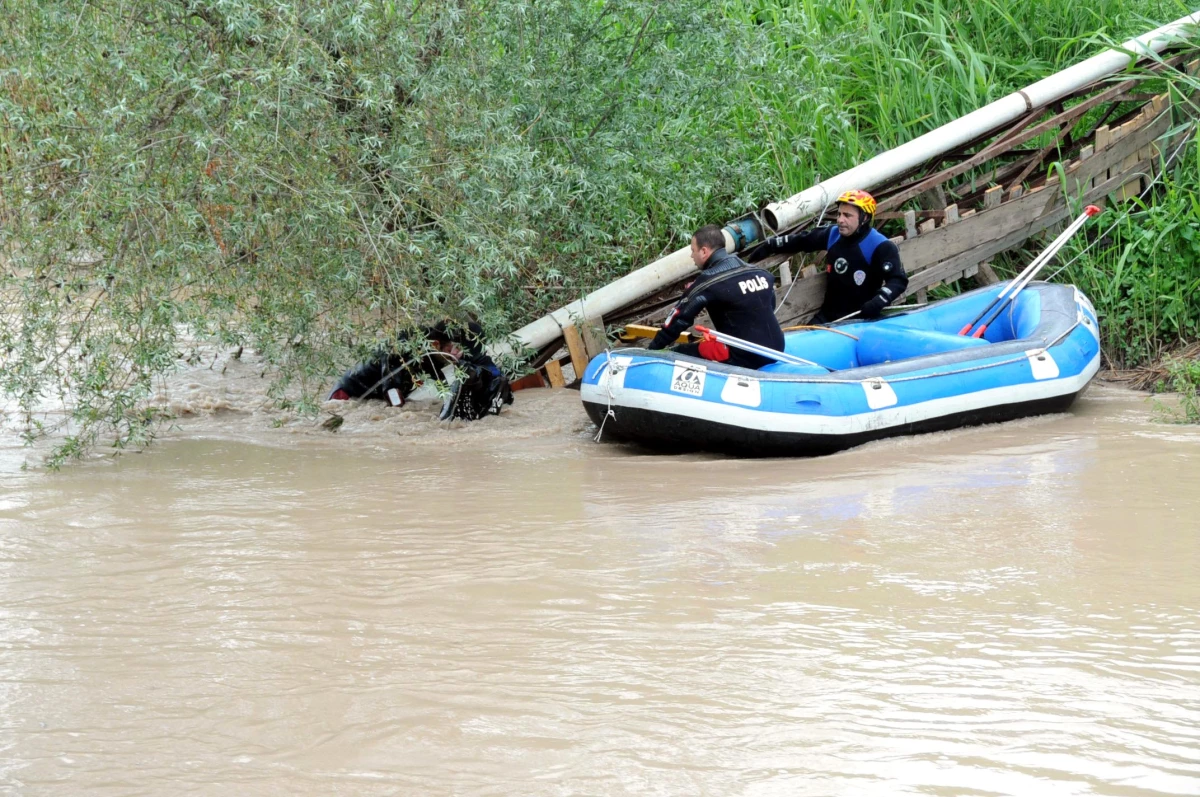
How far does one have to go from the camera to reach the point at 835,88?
30.0 feet

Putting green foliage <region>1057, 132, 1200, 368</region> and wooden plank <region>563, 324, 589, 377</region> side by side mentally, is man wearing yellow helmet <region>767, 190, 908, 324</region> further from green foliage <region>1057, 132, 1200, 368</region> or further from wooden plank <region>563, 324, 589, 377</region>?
green foliage <region>1057, 132, 1200, 368</region>

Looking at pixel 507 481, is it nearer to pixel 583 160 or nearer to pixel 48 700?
pixel 583 160

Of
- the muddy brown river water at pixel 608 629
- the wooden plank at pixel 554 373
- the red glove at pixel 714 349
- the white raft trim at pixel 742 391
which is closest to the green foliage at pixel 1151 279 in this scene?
the muddy brown river water at pixel 608 629

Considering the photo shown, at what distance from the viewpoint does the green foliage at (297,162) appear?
543 centimetres

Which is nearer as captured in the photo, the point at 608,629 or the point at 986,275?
the point at 608,629

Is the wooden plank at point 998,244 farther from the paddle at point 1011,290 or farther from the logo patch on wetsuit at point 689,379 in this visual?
the logo patch on wetsuit at point 689,379

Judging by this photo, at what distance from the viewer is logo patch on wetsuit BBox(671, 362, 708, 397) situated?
634cm

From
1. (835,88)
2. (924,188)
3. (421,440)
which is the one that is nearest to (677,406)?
(421,440)

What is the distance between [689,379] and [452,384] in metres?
1.37

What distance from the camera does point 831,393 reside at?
6.36 metres

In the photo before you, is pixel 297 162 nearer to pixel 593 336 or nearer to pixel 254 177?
pixel 254 177

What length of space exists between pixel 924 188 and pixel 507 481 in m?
4.27

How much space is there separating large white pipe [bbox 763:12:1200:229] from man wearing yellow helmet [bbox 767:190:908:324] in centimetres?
30

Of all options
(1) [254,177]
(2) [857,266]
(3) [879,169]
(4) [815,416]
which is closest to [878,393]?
(4) [815,416]
